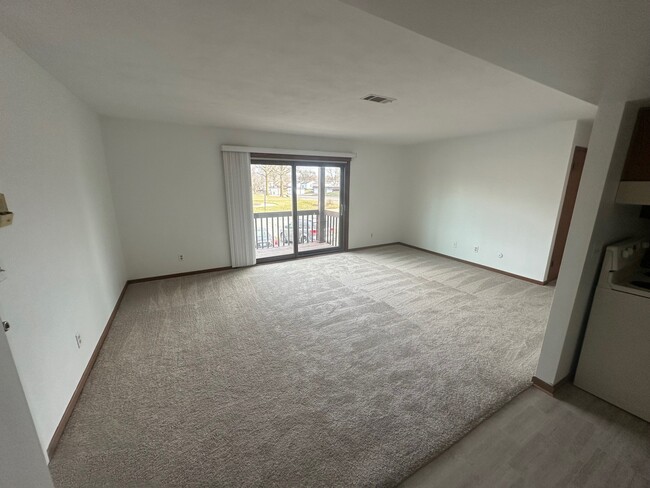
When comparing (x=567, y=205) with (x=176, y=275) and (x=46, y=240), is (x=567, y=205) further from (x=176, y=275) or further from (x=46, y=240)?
(x=176, y=275)

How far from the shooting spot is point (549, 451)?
1.49m

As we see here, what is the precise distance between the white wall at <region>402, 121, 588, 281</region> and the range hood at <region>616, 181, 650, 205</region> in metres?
2.19

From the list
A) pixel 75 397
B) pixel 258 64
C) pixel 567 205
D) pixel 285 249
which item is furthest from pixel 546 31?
pixel 285 249

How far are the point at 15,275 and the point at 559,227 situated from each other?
5499mm

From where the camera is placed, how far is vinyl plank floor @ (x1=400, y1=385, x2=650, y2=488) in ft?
4.42

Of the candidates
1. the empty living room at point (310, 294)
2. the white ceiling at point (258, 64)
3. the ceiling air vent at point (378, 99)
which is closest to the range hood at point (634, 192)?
the empty living room at point (310, 294)

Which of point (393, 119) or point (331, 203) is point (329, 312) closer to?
point (393, 119)

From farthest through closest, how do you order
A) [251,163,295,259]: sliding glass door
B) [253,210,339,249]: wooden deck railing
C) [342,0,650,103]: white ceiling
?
[253,210,339,249]: wooden deck railing, [251,163,295,259]: sliding glass door, [342,0,650,103]: white ceiling

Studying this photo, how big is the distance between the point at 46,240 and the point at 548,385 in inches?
143

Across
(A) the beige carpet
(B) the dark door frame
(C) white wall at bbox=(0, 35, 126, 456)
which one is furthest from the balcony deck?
(B) the dark door frame

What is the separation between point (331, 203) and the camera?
562 cm

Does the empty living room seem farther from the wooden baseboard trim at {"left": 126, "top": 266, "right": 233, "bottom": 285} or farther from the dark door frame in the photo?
the wooden baseboard trim at {"left": 126, "top": 266, "right": 233, "bottom": 285}

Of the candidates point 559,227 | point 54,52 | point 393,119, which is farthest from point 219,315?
point 559,227

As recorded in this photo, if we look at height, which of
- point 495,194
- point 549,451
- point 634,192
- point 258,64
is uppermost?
point 258,64
